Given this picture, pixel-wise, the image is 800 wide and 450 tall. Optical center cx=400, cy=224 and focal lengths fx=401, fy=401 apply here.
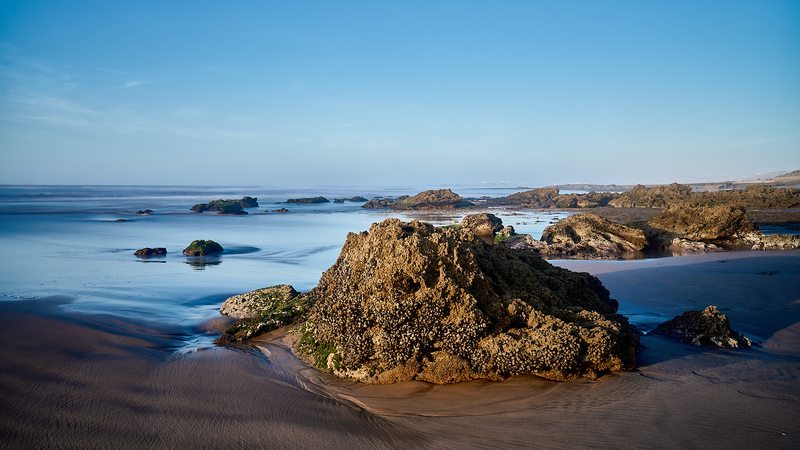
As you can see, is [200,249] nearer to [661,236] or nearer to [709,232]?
[661,236]

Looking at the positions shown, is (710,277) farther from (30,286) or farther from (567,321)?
(30,286)

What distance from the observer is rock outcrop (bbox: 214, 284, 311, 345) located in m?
6.20

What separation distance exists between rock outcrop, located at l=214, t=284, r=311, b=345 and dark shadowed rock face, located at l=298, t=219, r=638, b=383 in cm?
140

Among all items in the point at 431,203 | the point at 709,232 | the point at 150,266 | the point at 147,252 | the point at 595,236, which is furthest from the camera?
the point at 431,203

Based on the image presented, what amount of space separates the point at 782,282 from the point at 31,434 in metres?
11.9

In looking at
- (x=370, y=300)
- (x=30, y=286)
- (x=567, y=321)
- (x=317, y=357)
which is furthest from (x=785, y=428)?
(x=30, y=286)

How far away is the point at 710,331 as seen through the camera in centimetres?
513

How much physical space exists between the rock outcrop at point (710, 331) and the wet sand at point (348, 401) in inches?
7.1

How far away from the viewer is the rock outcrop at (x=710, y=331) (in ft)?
16.6

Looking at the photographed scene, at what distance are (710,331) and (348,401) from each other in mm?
4627

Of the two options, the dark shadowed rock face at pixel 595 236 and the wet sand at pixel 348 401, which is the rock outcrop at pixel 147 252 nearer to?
the wet sand at pixel 348 401

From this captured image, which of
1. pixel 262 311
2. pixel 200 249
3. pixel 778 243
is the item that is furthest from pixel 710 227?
pixel 200 249

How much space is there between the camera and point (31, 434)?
3.49 metres

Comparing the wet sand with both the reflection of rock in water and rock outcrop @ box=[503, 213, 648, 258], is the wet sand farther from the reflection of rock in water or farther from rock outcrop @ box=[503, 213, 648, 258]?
rock outcrop @ box=[503, 213, 648, 258]
